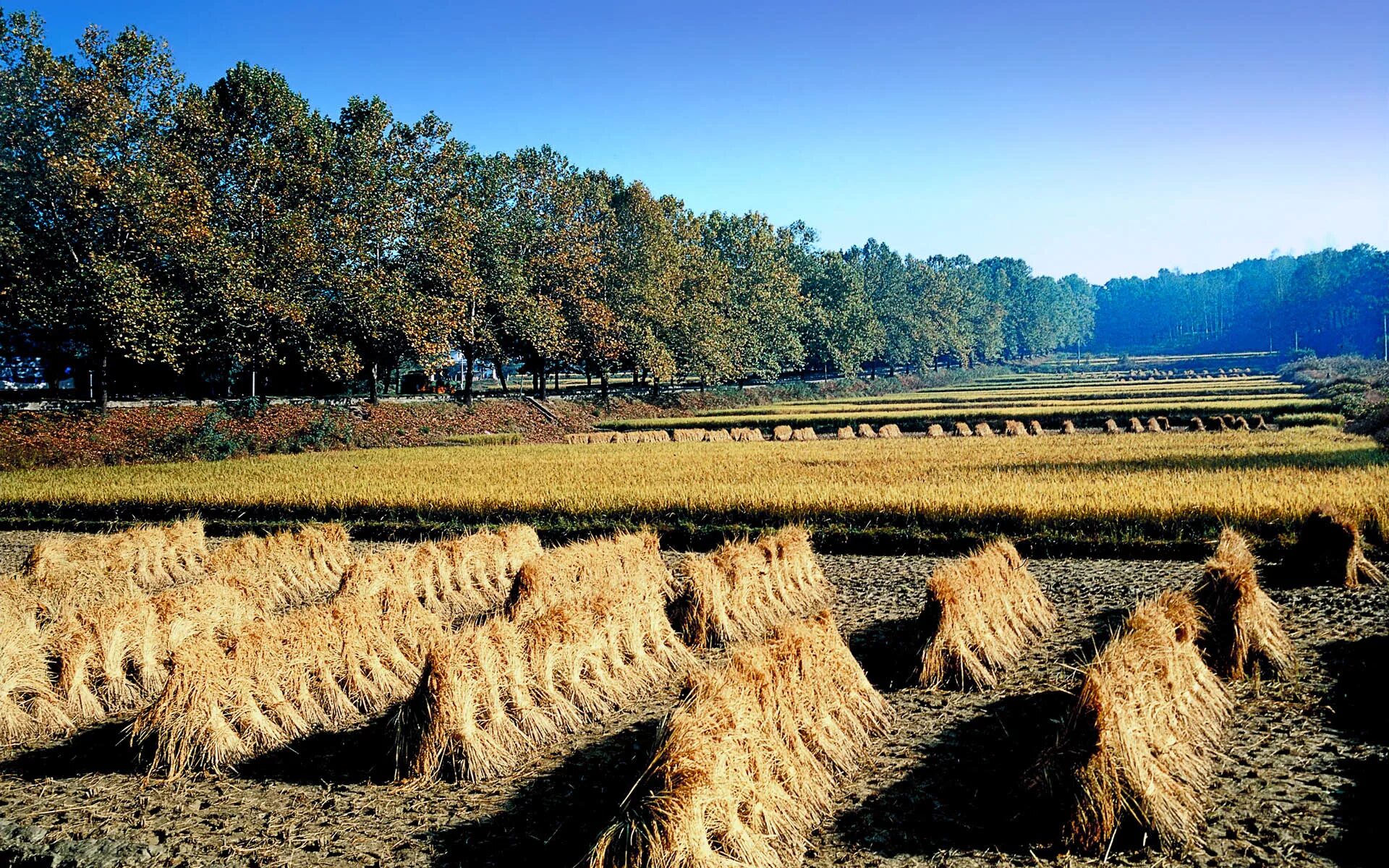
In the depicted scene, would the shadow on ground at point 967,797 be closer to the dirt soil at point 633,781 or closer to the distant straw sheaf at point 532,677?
the dirt soil at point 633,781

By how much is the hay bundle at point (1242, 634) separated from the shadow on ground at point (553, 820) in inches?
215

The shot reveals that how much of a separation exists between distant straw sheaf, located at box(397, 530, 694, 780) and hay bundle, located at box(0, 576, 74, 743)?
11.1 feet

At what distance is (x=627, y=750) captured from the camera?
22.7 ft

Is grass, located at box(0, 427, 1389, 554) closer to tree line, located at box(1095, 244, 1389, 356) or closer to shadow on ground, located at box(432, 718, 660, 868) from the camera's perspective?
shadow on ground, located at box(432, 718, 660, 868)

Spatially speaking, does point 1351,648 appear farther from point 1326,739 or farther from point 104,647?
point 104,647

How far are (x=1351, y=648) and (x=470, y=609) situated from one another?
9700mm

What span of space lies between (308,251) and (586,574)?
26.5 metres

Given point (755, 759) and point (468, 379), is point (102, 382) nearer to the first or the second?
point (468, 379)

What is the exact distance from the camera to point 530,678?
7406 mm

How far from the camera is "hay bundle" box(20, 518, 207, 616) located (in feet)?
37.3

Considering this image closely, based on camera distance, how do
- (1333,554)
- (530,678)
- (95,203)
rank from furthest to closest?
(95,203) → (1333,554) → (530,678)

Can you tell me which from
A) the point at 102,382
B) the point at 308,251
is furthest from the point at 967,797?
the point at 308,251

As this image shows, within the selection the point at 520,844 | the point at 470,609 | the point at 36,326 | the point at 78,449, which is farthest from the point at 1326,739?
the point at 36,326

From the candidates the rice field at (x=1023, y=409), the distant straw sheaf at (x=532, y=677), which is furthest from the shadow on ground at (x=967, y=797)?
the rice field at (x=1023, y=409)
